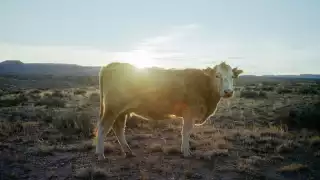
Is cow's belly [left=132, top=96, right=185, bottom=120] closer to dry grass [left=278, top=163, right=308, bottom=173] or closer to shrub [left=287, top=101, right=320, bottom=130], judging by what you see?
dry grass [left=278, top=163, right=308, bottom=173]

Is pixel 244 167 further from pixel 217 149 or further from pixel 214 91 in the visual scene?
pixel 214 91

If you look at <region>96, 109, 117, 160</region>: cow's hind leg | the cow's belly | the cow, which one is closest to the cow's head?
the cow

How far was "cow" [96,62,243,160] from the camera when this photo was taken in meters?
10.2

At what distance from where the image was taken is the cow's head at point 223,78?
405 inches

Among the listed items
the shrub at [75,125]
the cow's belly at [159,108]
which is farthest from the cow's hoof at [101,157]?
the shrub at [75,125]

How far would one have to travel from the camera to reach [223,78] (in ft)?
34.4

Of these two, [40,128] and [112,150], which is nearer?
[112,150]

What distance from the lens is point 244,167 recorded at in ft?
29.9

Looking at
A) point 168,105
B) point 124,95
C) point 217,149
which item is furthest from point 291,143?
point 124,95

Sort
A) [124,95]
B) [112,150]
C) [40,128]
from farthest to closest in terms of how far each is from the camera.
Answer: [40,128]
[112,150]
[124,95]

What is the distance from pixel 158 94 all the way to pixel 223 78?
1.92 m

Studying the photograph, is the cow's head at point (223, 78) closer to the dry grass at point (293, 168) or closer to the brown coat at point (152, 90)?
the brown coat at point (152, 90)

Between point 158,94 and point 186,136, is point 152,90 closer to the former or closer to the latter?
point 158,94

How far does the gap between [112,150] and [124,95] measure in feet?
6.49
